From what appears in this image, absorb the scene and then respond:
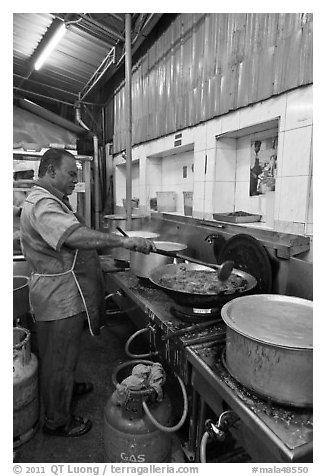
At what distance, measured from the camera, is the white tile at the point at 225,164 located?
2.77 metres

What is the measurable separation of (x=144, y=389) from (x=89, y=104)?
6.04 m

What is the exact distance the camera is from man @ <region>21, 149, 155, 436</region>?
1670 millimetres

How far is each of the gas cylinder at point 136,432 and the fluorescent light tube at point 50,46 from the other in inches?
158

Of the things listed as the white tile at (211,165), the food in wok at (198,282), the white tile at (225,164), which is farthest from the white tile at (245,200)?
the food in wok at (198,282)

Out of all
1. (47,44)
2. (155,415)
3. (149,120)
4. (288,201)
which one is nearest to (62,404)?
(155,415)

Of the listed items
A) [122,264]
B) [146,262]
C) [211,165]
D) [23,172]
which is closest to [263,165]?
[211,165]

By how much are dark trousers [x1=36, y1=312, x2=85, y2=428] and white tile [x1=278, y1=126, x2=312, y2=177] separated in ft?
5.27

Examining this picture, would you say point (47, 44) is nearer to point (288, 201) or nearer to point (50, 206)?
point (50, 206)

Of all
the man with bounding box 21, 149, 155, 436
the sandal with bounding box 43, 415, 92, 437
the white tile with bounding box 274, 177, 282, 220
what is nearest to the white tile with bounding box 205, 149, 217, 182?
the white tile with bounding box 274, 177, 282, 220

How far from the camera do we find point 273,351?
967mm

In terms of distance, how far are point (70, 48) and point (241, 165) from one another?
10.8 ft

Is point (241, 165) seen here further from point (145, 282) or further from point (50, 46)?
point (50, 46)

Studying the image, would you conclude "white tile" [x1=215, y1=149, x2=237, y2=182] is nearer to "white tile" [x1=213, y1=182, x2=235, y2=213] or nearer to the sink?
"white tile" [x1=213, y1=182, x2=235, y2=213]

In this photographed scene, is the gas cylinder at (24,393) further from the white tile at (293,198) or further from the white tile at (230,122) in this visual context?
the white tile at (230,122)
